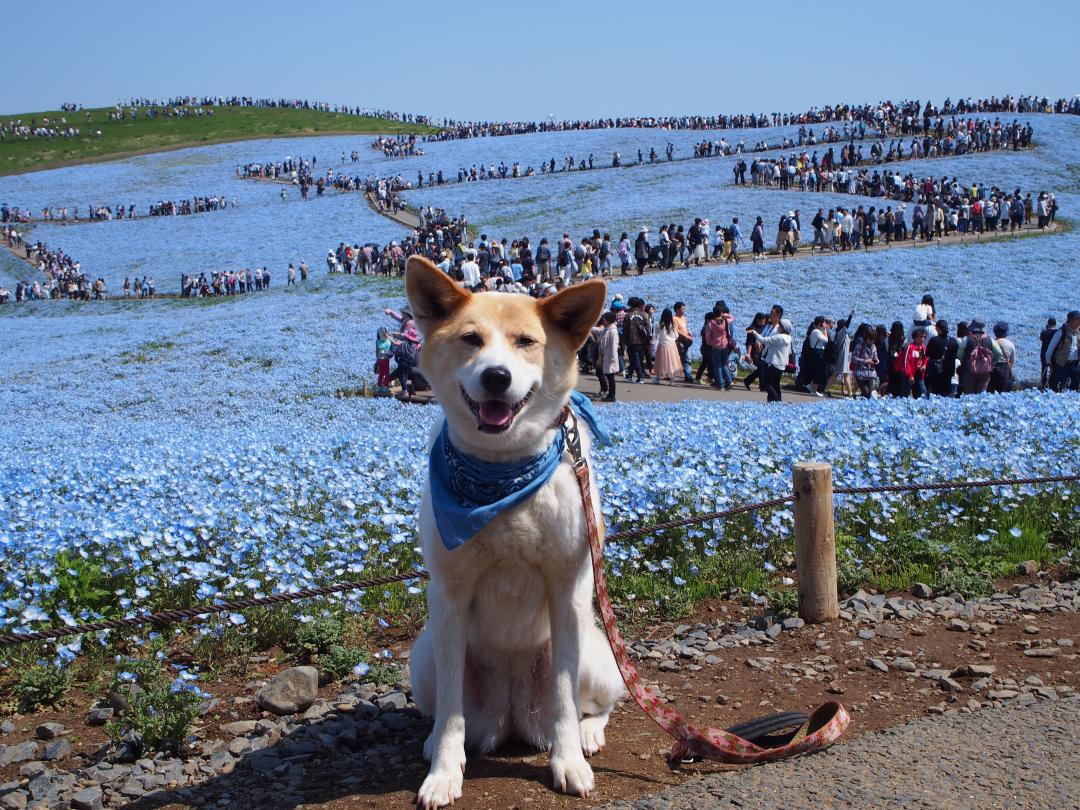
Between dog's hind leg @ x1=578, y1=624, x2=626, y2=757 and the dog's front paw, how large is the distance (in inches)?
24.1

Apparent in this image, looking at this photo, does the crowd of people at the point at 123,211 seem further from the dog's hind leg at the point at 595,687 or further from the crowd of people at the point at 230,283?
the dog's hind leg at the point at 595,687

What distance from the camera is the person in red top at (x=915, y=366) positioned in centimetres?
1614

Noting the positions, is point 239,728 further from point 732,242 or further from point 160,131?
point 160,131

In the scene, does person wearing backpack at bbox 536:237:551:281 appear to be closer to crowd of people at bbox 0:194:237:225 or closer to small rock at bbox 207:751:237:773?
small rock at bbox 207:751:237:773

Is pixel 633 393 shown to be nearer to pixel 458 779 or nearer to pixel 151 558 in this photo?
pixel 151 558

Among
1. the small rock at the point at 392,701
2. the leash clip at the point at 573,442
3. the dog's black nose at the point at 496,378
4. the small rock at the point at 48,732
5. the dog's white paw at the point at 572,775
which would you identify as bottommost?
the small rock at the point at 48,732

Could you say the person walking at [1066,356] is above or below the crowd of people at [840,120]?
below

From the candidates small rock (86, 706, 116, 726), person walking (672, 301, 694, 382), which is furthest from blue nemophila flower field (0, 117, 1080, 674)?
person walking (672, 301, 694, 382)

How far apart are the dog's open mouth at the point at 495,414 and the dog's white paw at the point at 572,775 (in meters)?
1.30

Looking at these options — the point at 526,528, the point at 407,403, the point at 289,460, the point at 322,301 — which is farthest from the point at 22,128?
the point at 526,528

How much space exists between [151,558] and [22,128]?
106222 mm

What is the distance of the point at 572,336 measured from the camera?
3.50 metres

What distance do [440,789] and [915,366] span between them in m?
14.6

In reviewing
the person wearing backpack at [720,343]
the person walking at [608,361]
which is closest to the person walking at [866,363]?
the person wearing backpack at [720,343]
